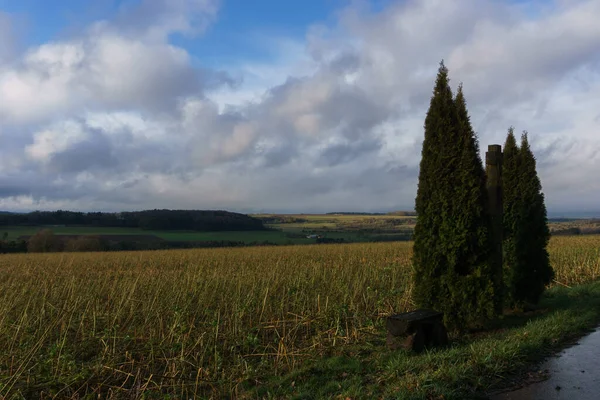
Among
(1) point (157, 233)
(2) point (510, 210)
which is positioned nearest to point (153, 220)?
(1) point (157, 233)

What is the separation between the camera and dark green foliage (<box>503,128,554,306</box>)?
949 cm

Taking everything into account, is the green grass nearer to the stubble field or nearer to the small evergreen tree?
the stubble field

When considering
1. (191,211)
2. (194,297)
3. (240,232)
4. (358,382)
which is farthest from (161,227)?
(358,382)

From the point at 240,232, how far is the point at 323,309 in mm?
63135

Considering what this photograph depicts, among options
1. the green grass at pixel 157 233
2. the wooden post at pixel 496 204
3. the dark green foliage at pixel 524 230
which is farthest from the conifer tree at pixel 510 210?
the green grass at pixel 157 233

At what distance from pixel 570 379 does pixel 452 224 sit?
291 cm

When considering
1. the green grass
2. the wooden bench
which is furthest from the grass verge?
Answer: the green grass

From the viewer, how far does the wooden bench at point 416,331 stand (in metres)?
6.30

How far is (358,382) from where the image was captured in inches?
202

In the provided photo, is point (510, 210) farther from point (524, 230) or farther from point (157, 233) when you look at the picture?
point (157, 233)

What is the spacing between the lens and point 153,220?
2827 inches

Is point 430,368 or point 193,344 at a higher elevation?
point 430,368

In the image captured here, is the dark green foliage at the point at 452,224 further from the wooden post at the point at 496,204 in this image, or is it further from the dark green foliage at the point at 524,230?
the dark green foliage at the point at 524,230

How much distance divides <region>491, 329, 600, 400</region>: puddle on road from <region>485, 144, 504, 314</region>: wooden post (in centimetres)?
143
